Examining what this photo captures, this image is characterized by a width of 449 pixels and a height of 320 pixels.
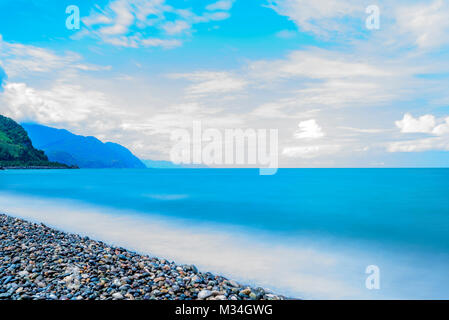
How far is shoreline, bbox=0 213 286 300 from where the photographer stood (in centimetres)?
503

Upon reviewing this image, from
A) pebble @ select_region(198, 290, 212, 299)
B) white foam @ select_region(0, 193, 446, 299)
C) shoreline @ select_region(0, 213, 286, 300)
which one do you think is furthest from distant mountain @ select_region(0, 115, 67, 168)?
pebble @ select_region(198, 290, 212, 299)

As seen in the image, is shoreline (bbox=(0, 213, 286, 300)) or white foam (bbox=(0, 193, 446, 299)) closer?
shoreline (bbox=(0, 213, 286, 300))

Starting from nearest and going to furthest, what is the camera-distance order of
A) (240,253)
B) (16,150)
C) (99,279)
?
(99,279)
(240,253)
(16,150)

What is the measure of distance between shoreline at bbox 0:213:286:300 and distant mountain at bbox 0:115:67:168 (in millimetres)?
158715

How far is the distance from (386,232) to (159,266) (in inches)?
454

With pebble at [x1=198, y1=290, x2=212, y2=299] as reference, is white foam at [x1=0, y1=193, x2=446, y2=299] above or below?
below

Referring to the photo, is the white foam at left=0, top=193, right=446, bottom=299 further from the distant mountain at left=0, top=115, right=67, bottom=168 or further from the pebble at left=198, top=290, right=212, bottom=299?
the distant mountain at left=0, top=115, right=67, bottom=168

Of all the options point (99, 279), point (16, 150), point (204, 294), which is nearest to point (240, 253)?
point (204, 294)

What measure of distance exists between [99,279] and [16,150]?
175641 mm

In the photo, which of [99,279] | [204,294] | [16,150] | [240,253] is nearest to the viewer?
[204,294]

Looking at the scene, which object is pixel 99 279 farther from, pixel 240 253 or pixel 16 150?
pixel 16 150

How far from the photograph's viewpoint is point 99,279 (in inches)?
222

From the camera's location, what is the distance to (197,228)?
13.9 meters
